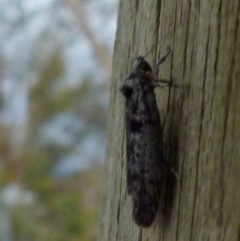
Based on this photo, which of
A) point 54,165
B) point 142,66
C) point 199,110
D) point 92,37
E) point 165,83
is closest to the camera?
point 199,110

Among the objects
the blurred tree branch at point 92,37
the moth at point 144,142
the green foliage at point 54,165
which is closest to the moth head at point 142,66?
the moth at point 144,142

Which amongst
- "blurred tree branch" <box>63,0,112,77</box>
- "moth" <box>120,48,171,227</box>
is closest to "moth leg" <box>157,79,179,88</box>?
"moth" <box>120,48,171,227</box>

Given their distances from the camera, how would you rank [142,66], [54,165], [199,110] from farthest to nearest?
[54,165] < [142,66] < [199,110]

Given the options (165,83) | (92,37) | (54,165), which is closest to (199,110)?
(165,83)

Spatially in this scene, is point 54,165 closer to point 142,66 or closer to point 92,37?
point 92,37

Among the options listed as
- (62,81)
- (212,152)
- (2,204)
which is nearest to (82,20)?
(62,81)

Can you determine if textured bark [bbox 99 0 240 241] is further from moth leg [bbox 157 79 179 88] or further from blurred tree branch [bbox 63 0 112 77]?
blurred tree branch [bbox 63 0 112 77]
